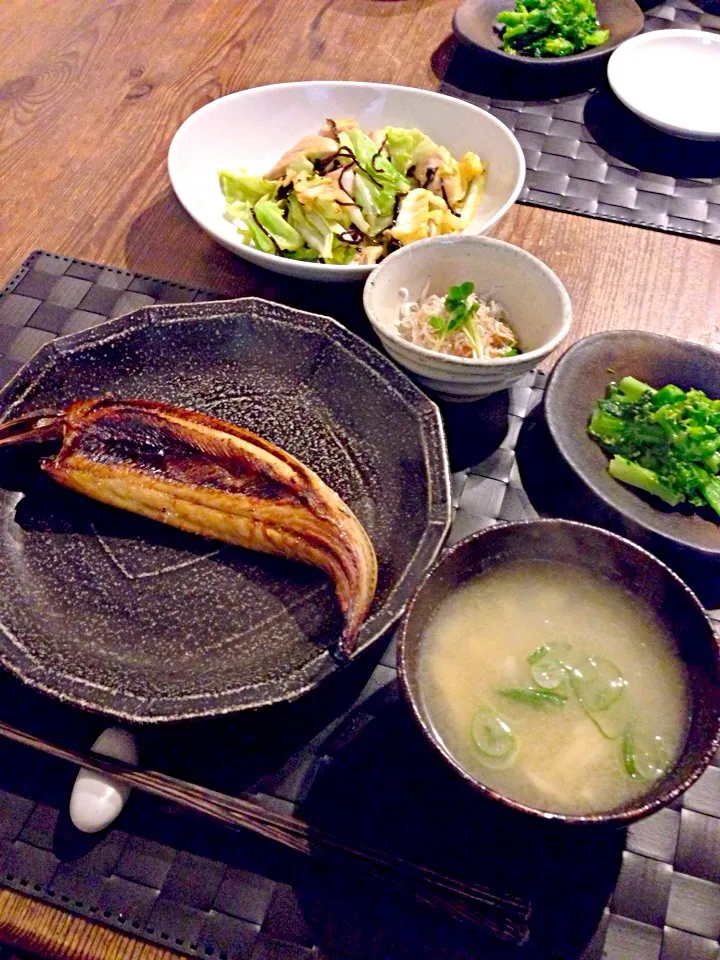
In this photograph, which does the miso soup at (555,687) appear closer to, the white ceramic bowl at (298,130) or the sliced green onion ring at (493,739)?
the sliced green onion ring at (493,739)

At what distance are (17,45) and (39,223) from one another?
1281 millimetres

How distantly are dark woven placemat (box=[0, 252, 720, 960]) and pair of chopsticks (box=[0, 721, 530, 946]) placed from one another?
0.23 ft

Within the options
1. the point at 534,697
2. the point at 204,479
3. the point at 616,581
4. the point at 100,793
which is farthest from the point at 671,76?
the point at 100,793

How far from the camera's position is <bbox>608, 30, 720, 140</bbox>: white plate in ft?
7.89

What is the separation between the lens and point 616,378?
1632 millimetres

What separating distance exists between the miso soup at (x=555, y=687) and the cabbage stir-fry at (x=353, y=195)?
3.60 ft

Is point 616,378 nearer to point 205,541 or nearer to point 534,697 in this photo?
point 534,697

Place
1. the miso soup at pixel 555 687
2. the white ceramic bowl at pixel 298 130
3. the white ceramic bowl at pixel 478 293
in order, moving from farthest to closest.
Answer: the white ceramic bowl at pixel 298 130 → the white ceramic bowl at pixel 478 293 → the miso soup at pixel 555 687

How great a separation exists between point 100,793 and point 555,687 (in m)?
0.80

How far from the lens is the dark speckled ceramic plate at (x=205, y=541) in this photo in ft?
3.98

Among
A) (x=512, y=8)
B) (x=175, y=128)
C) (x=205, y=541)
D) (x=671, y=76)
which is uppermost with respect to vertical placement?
(x=512, y=8)

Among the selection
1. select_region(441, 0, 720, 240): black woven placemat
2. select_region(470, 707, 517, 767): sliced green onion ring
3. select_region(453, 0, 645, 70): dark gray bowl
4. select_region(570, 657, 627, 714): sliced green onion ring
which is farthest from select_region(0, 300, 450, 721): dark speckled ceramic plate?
select_region(453, 0, 645, 70): dark gray bowl

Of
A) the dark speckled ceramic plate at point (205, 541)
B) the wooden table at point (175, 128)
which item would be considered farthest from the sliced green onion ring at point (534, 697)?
the wooden table at point (175, 128)

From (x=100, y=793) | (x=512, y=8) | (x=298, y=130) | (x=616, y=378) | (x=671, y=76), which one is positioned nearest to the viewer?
(x=100, y=793)
